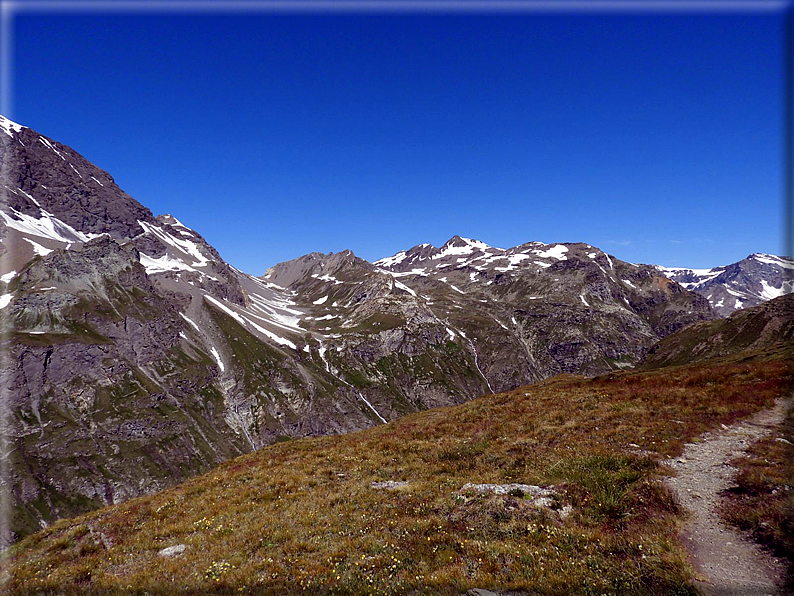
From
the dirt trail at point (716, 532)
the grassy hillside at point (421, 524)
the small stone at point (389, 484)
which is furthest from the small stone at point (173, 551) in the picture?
the dirt trail at point (716, 532)

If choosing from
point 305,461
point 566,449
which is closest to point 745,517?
point 566,449

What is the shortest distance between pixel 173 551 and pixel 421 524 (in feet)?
34.1

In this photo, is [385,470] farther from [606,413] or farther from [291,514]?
[606,413]

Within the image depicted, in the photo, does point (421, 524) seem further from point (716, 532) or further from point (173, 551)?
point (173, 551)

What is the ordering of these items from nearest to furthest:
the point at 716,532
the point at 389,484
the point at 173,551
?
the point at 716,532 → the point at 173,551 → the point at 389,484

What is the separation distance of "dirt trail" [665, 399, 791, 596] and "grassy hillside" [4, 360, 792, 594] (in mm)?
653

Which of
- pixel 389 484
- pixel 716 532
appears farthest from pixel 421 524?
pixel 716 532

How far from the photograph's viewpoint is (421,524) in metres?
15.9

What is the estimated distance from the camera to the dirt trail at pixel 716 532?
10562mm

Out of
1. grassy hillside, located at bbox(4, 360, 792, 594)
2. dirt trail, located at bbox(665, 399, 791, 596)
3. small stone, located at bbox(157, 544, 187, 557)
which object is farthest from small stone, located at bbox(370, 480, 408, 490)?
dirt trail, located at bbox(665, 399, 791, 596)

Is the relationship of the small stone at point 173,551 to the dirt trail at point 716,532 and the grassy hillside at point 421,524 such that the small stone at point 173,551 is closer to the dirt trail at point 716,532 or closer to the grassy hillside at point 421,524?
the grassy hillside at point 421,524

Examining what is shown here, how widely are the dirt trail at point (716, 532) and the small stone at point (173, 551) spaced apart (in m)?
18.1

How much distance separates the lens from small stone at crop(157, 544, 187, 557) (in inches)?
637

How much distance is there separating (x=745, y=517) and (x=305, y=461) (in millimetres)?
23926
